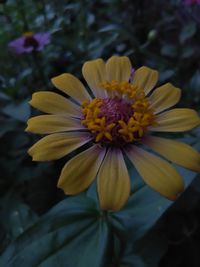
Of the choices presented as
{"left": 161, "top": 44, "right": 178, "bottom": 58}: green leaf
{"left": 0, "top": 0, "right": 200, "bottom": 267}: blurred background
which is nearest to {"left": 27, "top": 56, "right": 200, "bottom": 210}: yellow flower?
{"left": 0, "top": 0, "right": 200, "bottom": 267}: blurred background

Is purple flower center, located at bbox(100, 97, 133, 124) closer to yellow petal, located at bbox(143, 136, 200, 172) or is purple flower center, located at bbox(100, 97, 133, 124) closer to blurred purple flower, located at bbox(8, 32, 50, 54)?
yellow petal, located at bbox(143, 136, 200, 172)

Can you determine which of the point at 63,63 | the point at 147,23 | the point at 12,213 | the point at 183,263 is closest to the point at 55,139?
the point at 12,213

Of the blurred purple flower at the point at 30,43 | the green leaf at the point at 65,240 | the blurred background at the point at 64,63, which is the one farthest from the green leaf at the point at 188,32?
the green leaf at the point at 65,240

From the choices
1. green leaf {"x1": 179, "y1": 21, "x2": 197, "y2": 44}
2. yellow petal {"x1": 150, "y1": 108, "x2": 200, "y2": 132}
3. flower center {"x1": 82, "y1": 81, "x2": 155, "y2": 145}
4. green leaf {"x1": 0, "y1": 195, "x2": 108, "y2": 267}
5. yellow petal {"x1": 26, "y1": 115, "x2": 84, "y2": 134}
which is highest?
green leaf {"x1": 179, "y1": 21, "x2": 197, "y2": 44}

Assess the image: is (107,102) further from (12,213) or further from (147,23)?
(147,23)

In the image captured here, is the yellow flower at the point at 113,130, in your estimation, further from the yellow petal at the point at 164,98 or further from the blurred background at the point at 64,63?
the blurred background at the point at 64,63

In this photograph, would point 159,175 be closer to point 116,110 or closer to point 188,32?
point 116,110
